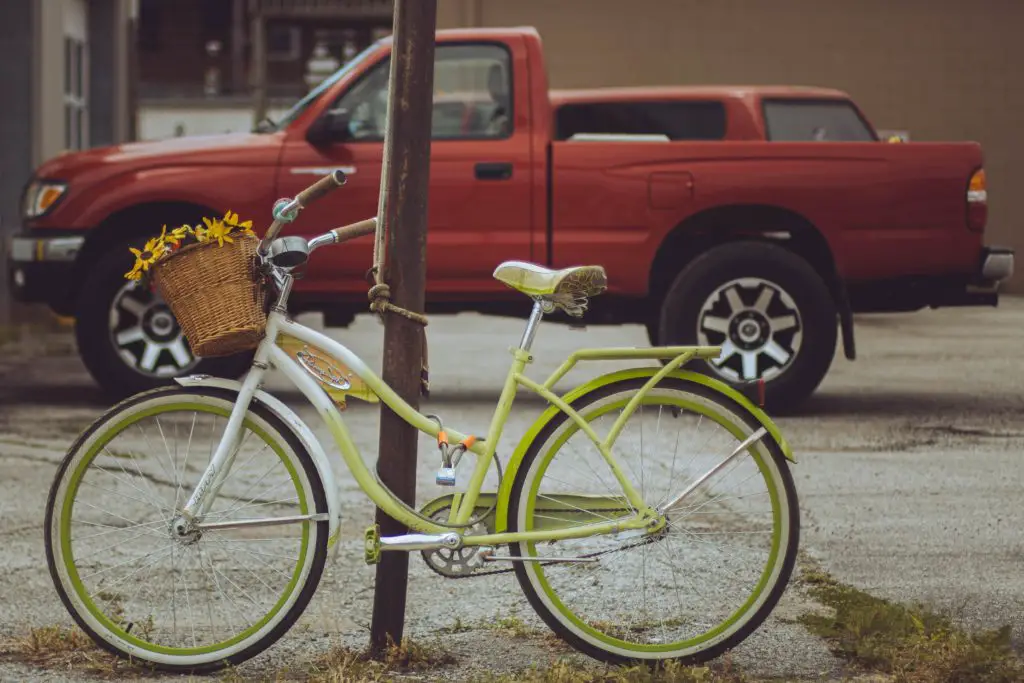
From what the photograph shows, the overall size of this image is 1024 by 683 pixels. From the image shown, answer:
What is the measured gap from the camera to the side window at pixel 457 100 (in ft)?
33.9

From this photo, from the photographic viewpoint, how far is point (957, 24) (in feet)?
71.8

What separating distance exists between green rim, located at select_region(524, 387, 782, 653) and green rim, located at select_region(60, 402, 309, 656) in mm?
622

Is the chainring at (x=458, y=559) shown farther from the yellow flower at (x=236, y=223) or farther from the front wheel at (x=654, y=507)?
the yellow flower at (x=236, y=223)

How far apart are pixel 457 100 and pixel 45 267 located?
2.65m

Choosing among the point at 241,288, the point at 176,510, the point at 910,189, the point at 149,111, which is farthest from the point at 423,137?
the point at 149,111

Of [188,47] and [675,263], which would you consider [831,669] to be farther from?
[188,47]

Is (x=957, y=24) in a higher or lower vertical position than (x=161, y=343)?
higher

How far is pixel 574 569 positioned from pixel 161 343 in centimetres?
516

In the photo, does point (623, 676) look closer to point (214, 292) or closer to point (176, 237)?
point (214, 292)

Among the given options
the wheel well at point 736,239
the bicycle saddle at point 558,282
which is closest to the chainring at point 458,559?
the bicycle saddle at point 558,282

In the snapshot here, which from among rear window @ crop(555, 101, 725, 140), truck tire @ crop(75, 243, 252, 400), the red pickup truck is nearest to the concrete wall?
rear window @ crop(555, 101, 725, 140)

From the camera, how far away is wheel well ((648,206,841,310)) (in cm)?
1038

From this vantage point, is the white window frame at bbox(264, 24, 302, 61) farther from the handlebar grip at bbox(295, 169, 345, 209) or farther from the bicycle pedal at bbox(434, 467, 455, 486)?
the bicycle pedal at bbox(434, 467, 455, 486)

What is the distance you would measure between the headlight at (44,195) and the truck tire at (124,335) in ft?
1.48
